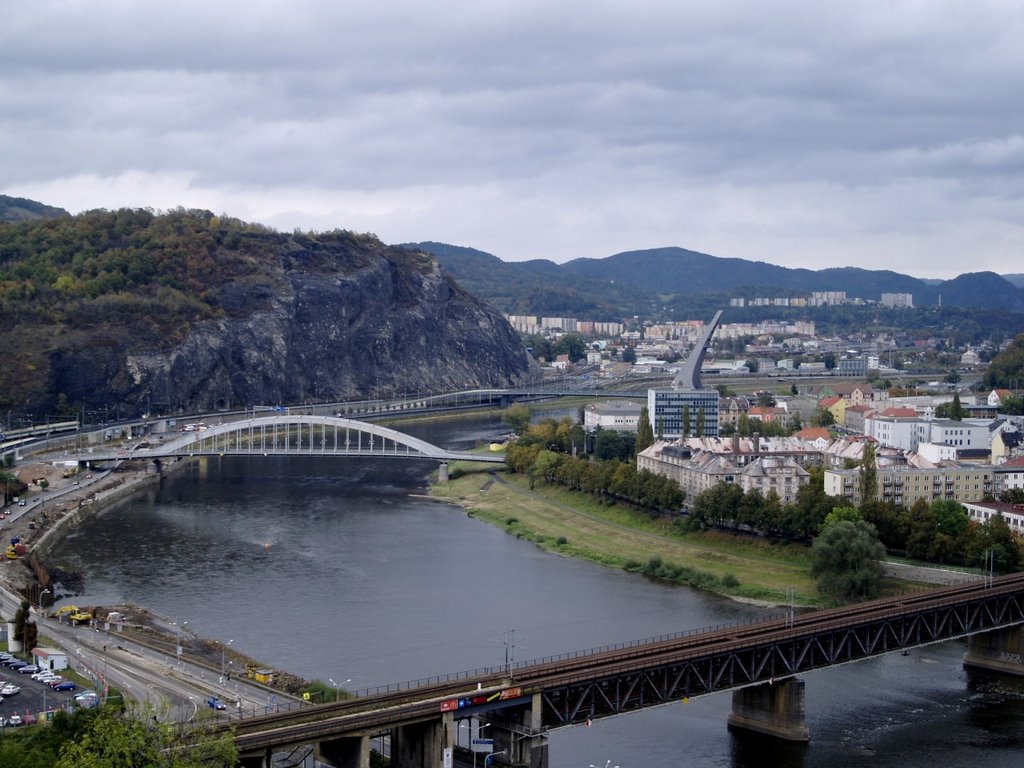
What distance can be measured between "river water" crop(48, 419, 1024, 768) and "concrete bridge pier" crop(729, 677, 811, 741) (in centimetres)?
33

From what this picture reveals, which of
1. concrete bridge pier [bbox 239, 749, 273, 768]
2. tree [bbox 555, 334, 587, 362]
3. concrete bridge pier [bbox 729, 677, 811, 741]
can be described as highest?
tree [bbox 555, 334, 587, 362]

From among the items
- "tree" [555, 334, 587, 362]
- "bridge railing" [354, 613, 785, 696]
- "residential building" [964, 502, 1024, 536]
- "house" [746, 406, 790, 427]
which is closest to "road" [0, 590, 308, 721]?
"bridge railing" [354, 613, 785, 696]

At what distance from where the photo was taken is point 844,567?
38.9 meters

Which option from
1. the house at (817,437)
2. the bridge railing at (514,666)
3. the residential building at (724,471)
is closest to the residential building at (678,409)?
the house at (817,437)

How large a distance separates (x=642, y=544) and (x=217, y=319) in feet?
207

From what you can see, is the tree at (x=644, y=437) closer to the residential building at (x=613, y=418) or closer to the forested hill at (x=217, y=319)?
the residential building at (x=613, y=418)

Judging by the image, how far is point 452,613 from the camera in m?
37.3

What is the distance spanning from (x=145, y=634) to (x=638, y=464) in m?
26.4

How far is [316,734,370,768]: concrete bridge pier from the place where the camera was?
75.9 feet

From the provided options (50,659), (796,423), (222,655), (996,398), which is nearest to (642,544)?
(222,655)

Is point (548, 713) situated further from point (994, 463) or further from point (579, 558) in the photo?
point (994, 463)

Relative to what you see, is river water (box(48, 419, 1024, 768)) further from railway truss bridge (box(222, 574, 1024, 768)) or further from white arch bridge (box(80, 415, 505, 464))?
white arch bridge (box(80, 415, 505, 464))

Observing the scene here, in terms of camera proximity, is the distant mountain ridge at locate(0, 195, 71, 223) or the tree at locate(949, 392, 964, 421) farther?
the distant mountain ridge at locate(0, 195, 71, 223)

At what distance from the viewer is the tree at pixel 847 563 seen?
38.5 meters
